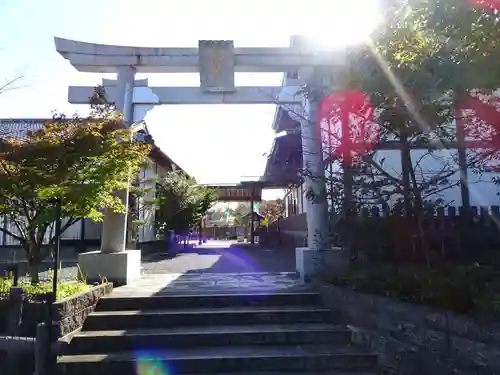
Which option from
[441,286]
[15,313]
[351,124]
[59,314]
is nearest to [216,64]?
[351,124]

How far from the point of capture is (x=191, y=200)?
55.6ft

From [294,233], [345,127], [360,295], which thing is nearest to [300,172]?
[345,127]

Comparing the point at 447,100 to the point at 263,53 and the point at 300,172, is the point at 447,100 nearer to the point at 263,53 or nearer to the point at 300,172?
the point at 300,172

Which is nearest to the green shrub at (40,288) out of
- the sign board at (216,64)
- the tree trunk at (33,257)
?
the tree trunk at (33,257)

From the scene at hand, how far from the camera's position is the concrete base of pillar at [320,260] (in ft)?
22.7

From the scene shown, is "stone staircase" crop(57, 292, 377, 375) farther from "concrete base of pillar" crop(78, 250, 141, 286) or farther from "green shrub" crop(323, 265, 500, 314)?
"concrete base of pillar" crop(78, 250, 141, 286)

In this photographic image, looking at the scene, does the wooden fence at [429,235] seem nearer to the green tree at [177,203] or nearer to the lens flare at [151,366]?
the lens flare at [151,366]

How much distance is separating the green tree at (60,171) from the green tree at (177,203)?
10191 mm

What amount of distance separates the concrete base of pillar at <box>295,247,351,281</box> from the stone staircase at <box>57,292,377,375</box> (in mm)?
988

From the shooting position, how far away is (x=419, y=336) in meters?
3.99

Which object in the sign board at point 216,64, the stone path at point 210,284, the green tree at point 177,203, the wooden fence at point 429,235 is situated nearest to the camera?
the wooden fence at point 429,235

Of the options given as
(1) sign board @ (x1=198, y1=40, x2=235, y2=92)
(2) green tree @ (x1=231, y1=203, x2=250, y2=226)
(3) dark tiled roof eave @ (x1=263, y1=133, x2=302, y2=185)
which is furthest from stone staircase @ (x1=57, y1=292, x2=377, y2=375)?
(2) green tree @ (x1=231, y1=203, x2=250, y2=226)

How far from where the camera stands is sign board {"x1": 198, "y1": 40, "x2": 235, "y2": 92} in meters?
7.57

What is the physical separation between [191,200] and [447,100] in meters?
13.3
